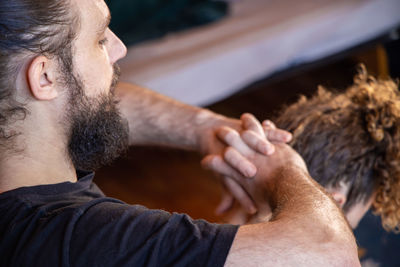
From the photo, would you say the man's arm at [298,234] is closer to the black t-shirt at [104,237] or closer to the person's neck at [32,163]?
the black t-shirt at [104,237]

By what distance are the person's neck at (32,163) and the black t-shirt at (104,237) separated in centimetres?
8

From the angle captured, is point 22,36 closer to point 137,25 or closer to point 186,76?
point 186,76

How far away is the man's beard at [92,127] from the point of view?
1.08m

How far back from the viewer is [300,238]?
912 mm

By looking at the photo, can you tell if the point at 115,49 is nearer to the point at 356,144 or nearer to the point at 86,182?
the point at 86,182

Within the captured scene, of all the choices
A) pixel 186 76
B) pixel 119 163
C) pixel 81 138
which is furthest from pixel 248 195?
pixel 119 163

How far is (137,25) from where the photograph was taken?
327 centimetres

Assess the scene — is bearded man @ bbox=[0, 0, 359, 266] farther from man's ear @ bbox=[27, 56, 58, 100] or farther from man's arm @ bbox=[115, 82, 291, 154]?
man's arm @ bbox=[115, 82, 291, 154]

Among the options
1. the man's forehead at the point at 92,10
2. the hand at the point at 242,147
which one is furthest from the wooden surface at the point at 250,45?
the man's forehead at the point at 92,10

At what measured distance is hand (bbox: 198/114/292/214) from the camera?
1343 millimetres

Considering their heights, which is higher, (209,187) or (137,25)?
(137,25)

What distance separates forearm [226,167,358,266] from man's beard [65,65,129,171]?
14.8 inches

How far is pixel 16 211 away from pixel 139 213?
210 mm

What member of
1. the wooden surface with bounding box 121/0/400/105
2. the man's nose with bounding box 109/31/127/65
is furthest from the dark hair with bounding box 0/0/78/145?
the wooden surface with bounding box 121/0/400/105
